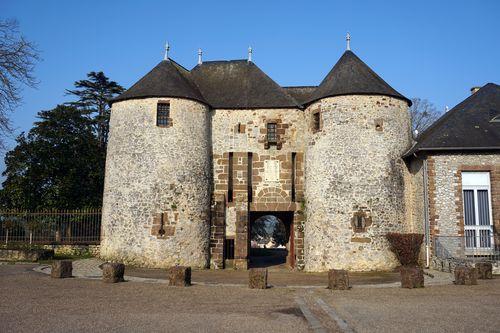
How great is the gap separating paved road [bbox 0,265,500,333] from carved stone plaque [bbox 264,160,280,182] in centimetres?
793

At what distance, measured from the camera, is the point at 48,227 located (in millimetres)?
20375

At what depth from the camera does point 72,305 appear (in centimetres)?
852

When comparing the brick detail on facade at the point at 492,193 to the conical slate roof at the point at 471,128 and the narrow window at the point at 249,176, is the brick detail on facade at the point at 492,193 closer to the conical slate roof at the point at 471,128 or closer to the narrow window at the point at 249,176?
the conical slate roof at the point at 471,128

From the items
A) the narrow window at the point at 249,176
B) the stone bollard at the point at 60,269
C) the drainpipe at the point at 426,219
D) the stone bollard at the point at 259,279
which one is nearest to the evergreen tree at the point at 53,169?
the narrow window at the point at 249,176

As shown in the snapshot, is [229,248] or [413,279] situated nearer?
[413,279]

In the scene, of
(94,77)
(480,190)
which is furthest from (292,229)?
(94,77)

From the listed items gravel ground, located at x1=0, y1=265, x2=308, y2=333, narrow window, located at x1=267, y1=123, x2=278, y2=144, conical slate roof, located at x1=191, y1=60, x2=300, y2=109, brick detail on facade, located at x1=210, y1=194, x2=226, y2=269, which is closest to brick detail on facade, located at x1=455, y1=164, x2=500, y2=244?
conical slate roof, located at x1=191, y1=60, x2=300, y2=109

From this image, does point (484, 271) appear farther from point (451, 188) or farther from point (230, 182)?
point (230, 182)

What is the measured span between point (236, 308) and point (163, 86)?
472 inches

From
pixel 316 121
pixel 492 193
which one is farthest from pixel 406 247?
pixel 316 121

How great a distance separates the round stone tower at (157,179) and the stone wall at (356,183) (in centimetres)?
460

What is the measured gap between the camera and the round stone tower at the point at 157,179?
56.6 feet

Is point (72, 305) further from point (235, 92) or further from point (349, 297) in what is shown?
point (235, 92)

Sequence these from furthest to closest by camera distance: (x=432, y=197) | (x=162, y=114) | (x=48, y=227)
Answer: (x=48, y=227) < (x=162, y=114) < (x=432, y=197)
